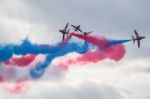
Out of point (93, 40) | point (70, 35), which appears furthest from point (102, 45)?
point (70, 35)

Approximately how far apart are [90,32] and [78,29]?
6793mm

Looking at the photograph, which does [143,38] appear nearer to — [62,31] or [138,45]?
[138,45]

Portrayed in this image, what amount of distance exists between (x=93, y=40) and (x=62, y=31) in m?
10.7

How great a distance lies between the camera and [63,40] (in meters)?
91.6

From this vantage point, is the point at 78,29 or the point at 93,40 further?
the point at 78,29

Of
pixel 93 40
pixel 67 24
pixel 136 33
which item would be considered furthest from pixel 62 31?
pixel 136 33

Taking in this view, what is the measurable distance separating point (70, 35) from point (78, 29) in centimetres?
616

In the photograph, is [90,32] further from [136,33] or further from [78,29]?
[136,33]

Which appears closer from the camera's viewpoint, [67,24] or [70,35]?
[70,35]

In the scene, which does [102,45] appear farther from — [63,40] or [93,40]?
[63,40]

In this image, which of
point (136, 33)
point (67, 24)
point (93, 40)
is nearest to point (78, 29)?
point (67, 24)

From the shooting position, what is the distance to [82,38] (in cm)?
8919

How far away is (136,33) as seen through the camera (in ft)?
315

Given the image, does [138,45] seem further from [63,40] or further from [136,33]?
[63,40]
